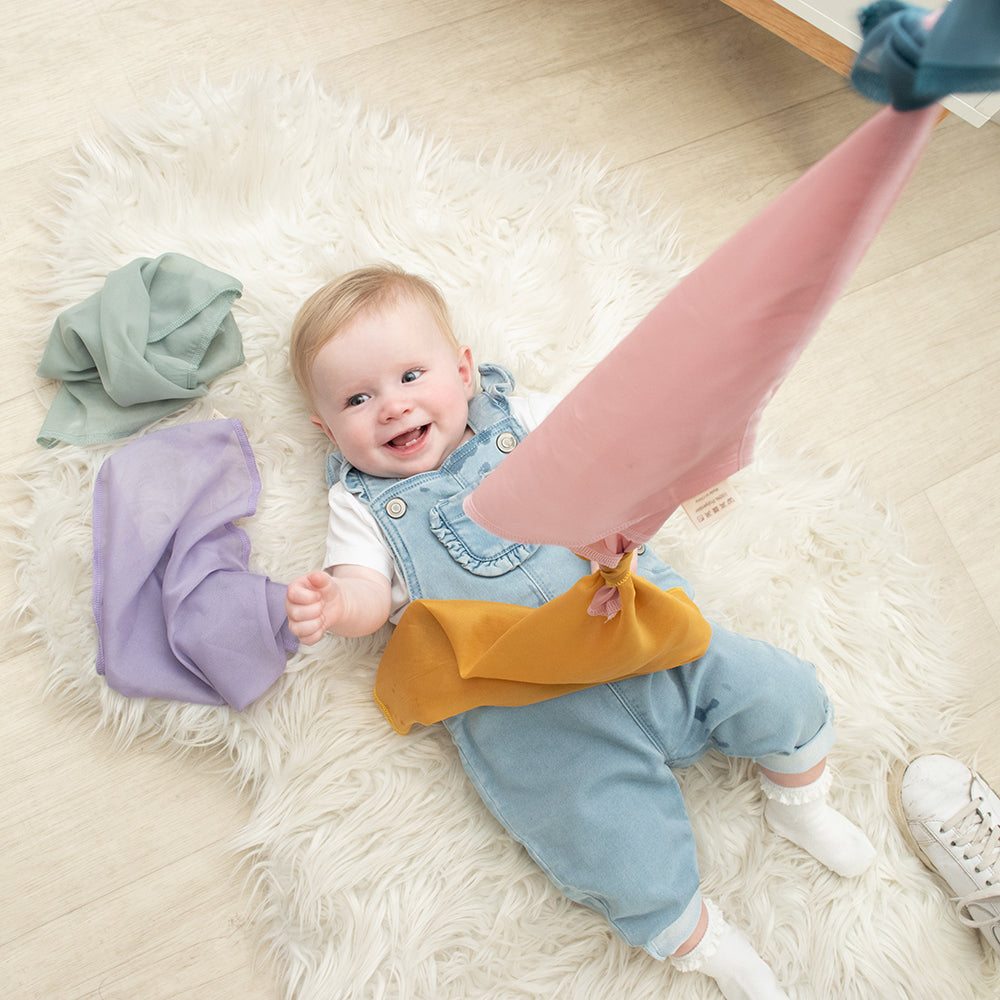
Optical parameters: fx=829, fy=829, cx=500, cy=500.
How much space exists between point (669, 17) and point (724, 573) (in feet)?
3.33

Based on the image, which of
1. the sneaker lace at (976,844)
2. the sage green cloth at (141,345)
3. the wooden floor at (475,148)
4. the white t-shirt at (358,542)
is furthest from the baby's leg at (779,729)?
the sage green cloth at (141,345)

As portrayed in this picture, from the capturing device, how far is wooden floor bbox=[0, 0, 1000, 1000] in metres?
1.09

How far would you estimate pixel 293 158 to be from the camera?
4.18 ft

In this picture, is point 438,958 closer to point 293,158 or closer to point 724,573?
point 724,573

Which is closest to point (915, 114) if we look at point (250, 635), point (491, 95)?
point (250, 635)

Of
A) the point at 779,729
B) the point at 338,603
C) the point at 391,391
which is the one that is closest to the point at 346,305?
the point at 391,391

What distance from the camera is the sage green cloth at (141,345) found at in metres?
1.14

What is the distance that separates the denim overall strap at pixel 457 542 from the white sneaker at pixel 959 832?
0.54m

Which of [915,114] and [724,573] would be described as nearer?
[915,114]

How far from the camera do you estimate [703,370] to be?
0.53 meters

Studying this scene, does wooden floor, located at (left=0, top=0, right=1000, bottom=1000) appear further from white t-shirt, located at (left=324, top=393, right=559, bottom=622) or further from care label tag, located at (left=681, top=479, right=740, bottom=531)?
care label tag, located at (left=681, top=479, right=740, bottom=531)

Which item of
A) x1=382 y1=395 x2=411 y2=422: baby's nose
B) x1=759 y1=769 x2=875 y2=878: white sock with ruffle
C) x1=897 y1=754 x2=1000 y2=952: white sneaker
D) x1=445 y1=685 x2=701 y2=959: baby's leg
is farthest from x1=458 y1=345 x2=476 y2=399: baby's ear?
x1=897 y1=754 x2=1000 y2=952: white sneaker

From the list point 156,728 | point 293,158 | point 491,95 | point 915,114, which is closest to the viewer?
point 915,114

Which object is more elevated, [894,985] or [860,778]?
[860,778]
